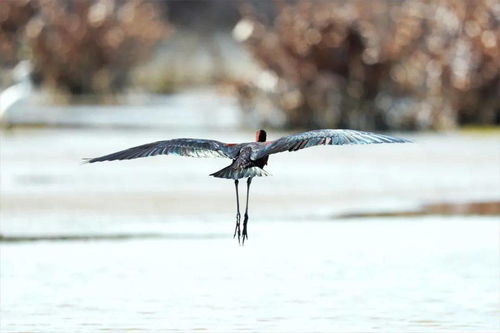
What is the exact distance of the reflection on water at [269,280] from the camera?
8.43 meters

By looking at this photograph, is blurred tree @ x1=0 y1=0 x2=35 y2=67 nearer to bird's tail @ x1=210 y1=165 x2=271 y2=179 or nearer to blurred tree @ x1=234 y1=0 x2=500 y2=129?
blurred tree @ x1=234 y1=0 x2=500 y2=129

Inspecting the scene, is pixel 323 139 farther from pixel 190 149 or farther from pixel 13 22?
pixel 13 22

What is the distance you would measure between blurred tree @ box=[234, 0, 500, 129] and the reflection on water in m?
9.38

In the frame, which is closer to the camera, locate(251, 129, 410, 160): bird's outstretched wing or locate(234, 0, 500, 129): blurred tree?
locate(251, 129, 410, 160): bird's outstretched wing

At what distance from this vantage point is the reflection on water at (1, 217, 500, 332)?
27.7 ft

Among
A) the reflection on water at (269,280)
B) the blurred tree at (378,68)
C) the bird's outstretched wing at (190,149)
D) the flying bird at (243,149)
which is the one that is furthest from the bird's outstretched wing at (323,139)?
the blurred tree at (378,68)

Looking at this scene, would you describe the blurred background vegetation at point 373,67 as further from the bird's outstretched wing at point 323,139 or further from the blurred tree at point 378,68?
the bird's outstretched wing at point 323,139

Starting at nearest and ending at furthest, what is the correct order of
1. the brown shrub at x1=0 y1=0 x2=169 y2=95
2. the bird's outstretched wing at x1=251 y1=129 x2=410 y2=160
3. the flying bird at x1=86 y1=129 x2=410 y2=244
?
the bird's outstretched wing at x1=251 y1=129 x2=410 y2=160, the flying bird at x1=86 y1=129 x2=410 y2=244, the brown shrub at x1=0 y1=0 x2=169 y2=95

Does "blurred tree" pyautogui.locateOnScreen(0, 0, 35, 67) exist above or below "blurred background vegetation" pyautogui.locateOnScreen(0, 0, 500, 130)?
above

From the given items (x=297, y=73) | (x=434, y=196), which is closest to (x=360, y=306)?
(x=434, y=196)

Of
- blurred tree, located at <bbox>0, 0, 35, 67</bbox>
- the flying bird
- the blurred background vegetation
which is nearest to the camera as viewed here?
the flying bird

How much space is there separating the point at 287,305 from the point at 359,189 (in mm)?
6598

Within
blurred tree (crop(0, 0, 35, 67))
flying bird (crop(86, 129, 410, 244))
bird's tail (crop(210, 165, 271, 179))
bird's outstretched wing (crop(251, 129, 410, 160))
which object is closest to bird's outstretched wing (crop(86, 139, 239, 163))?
flying bird (crop(86, 129, 410, 244))

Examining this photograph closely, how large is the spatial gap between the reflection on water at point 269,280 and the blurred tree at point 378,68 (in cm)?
938
